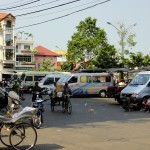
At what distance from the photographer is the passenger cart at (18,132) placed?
412 inches

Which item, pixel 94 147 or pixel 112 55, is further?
pixel 112 55

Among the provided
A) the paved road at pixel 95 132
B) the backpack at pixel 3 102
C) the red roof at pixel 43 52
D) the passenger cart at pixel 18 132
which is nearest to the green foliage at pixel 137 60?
the paved road at pixel 95 132

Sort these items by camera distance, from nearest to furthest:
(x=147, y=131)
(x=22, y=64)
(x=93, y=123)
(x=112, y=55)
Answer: (x=147, y=131)
(x=93, y=123)
(x=112, y=55)
(x=22, y=64)

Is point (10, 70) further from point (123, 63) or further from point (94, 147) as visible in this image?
point (94, 147)

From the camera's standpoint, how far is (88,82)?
1403 inches

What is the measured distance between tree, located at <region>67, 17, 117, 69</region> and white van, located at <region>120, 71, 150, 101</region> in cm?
4191

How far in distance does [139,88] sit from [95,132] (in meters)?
10.1

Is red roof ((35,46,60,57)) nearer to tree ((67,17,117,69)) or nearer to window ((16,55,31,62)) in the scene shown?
window ((16,55,31,62))

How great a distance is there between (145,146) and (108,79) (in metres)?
25.2

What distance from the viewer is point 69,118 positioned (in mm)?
18906

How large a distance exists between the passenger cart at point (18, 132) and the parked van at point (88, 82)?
24191 millimetres

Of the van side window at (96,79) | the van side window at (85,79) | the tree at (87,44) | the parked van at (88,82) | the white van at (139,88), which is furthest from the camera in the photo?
the tree at (87,44)

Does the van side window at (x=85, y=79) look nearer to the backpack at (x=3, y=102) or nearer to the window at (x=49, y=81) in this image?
the window at (x=49, y=81)

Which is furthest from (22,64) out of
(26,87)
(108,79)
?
(108,79)
